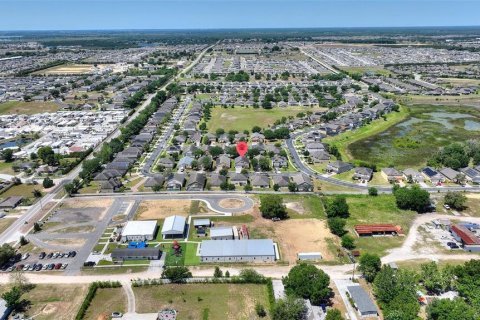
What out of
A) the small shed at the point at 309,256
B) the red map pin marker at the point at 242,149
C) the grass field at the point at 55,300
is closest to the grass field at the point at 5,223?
the grass field at the point at 55,300

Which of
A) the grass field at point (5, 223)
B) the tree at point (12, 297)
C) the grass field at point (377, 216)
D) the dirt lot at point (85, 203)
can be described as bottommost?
the grass field at point (5, 223)

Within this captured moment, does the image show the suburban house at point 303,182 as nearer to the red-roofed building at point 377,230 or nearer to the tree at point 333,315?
the red-roofed building at point 377,230

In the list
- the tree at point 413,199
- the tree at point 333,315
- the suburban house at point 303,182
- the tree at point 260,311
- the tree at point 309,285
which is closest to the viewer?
the tree at point 333,315

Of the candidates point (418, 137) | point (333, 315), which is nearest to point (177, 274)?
point (333, 315)

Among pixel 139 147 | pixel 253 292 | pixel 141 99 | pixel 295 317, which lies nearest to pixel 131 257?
pixel 253 292

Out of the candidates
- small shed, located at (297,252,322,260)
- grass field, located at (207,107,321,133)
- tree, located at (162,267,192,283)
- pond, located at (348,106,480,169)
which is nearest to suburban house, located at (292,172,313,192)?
pond, located at (348,106,480,169)

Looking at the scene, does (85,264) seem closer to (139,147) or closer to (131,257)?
(131,257)
